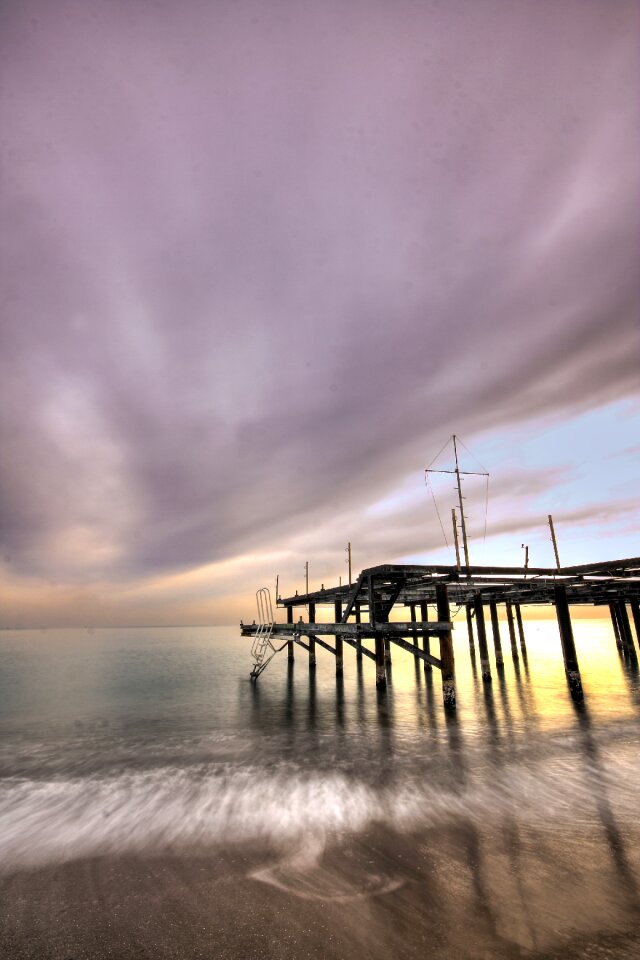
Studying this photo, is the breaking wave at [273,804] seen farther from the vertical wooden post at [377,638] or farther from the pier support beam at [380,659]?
the pier support beam at [380,659]

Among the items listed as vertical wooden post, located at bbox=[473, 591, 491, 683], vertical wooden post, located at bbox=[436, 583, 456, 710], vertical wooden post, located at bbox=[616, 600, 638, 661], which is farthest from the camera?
vertical wooden post, located at bbox=[616, 600, 638, 661]

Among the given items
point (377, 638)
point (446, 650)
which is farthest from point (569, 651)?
point (377, 638)

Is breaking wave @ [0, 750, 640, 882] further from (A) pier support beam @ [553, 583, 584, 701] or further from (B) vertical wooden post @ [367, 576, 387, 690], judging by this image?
(A) pier support beam @ [553, 583, 584, 701]

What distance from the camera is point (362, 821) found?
7688 mm

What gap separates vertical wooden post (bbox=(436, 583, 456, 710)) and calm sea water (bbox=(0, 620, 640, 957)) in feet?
2.85

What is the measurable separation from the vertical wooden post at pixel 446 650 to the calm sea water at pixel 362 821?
87 cm

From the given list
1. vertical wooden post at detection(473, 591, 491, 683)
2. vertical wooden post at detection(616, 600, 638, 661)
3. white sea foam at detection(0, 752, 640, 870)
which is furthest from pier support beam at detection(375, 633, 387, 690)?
vertical wooden post at detection(616, 600, 638, 661)

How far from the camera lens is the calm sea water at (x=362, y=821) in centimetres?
461

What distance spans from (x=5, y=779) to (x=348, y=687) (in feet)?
63.4

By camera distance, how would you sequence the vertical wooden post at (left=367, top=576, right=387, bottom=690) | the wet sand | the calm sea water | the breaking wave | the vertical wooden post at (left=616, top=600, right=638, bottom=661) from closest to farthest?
the wet sand → the calm sea water → the breaking wave → the vertical wooden post at (left=367, top=576, right=387, bottom=690) → the vertical wooden post at (left=616, top=600, right=638, bottom=661)

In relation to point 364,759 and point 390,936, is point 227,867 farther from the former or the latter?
point 364,759

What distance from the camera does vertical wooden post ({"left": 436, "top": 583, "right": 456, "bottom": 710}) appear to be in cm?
1623

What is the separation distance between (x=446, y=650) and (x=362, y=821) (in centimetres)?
962

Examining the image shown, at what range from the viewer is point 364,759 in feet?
39.5
